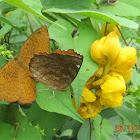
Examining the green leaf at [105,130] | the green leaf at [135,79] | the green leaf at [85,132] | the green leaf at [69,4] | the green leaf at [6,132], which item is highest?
the green leaf at [69,4]

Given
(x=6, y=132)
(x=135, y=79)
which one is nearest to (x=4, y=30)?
(x=6, y=132)

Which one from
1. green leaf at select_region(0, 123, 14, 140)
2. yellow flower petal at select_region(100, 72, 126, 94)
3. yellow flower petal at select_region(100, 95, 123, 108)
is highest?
yellow flower petal at select_region(100, 72, 126, 94)

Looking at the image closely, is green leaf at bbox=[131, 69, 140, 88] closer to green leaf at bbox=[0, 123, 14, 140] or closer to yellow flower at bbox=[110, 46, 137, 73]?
yellow flower at bbox=[110, 46, 137, 73]

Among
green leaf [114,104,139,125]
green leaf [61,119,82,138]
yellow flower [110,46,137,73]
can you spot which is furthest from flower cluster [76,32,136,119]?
green leaf [61,119,82,138]

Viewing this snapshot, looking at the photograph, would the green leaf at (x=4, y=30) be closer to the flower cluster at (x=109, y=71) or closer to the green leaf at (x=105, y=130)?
the flower cluster at (x=109, y=71)

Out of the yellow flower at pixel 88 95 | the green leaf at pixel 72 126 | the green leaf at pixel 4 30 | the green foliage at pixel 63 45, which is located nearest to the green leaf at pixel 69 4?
the green foliage at pixel 63 45

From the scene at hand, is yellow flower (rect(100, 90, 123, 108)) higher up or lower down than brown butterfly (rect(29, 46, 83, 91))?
lower down
